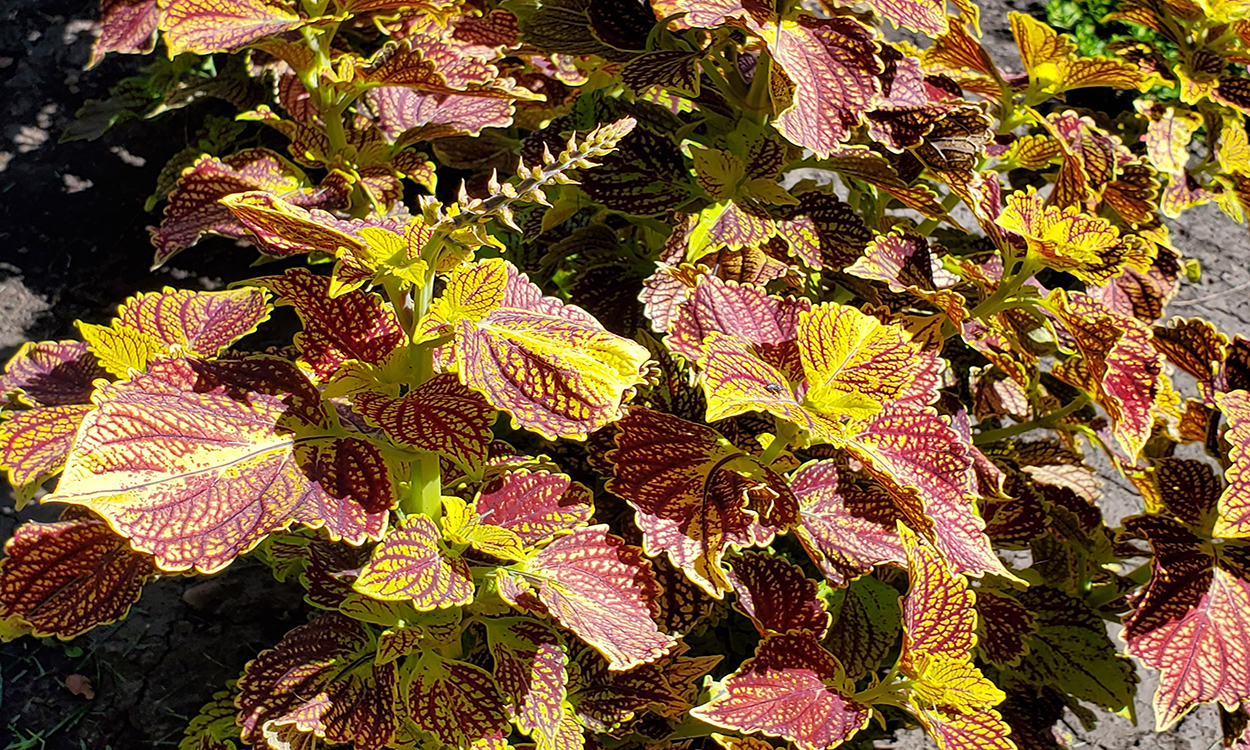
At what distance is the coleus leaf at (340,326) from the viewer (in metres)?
1.14

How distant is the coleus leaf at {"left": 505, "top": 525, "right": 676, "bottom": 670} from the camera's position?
3.90 feet

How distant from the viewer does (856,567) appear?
141cm

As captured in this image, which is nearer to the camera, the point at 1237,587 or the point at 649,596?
the point at 649,596

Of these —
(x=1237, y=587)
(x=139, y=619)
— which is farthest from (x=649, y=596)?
(x=139, y=619)

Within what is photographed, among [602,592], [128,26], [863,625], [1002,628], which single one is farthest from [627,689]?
[128,26]

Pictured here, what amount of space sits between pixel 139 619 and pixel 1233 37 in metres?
2.63

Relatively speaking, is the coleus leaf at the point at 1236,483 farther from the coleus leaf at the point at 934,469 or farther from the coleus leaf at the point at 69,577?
the coleus leaf at the point at 69,577

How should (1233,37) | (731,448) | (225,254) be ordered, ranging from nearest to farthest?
(731,448) < (1233,37) < (225,254)

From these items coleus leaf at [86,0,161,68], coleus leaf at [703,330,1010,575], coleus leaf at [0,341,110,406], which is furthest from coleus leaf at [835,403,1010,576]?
coleus leaf at [86,0,161,68]

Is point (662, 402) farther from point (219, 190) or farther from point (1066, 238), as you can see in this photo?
point (219, 190)

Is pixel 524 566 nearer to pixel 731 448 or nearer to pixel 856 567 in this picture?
pixel 731 448

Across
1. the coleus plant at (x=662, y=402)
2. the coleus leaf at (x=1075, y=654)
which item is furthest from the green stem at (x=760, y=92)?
the coleus leaf at (x=1075, y=654)

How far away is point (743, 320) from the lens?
1392 mm

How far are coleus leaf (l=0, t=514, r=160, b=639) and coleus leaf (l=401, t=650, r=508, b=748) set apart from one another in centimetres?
42
